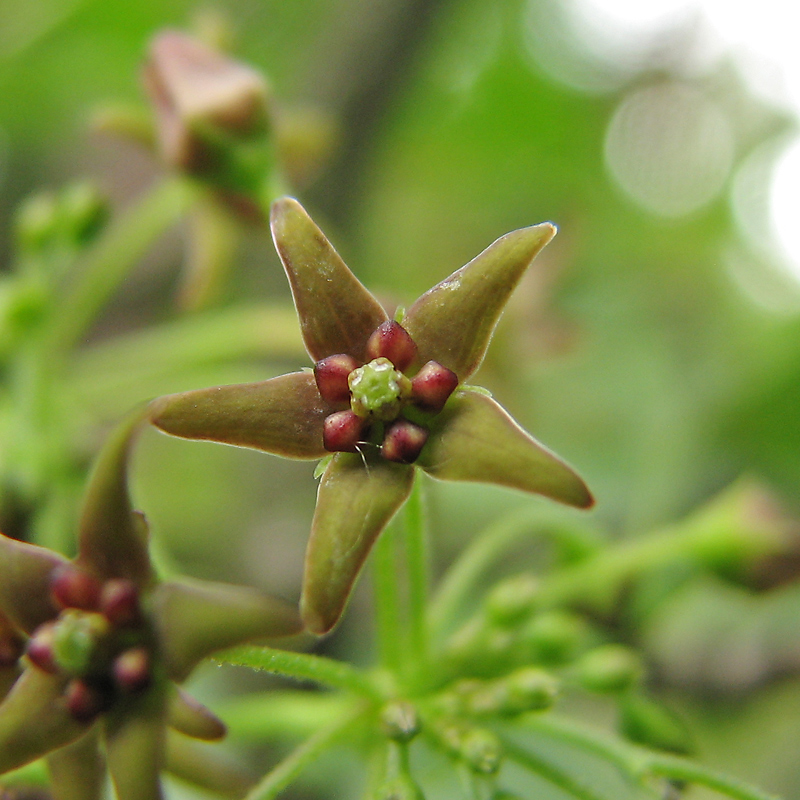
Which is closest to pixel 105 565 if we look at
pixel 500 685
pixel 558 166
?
pixel 500 685

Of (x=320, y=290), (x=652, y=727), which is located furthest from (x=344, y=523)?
(x=652, y=727)

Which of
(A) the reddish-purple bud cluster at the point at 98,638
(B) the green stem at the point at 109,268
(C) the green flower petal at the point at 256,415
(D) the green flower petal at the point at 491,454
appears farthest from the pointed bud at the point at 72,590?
(B) the green stem at the point at 109,268

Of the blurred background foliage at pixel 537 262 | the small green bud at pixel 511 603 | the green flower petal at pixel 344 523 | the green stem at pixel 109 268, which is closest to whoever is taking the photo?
the green flower petal at pixel 344 523

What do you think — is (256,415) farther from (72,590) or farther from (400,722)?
(400,722)

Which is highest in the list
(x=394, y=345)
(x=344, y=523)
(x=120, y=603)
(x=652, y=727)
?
(x=394, y=345)

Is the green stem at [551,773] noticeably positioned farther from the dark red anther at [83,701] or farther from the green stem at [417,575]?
the dark red anther at [83,701]
